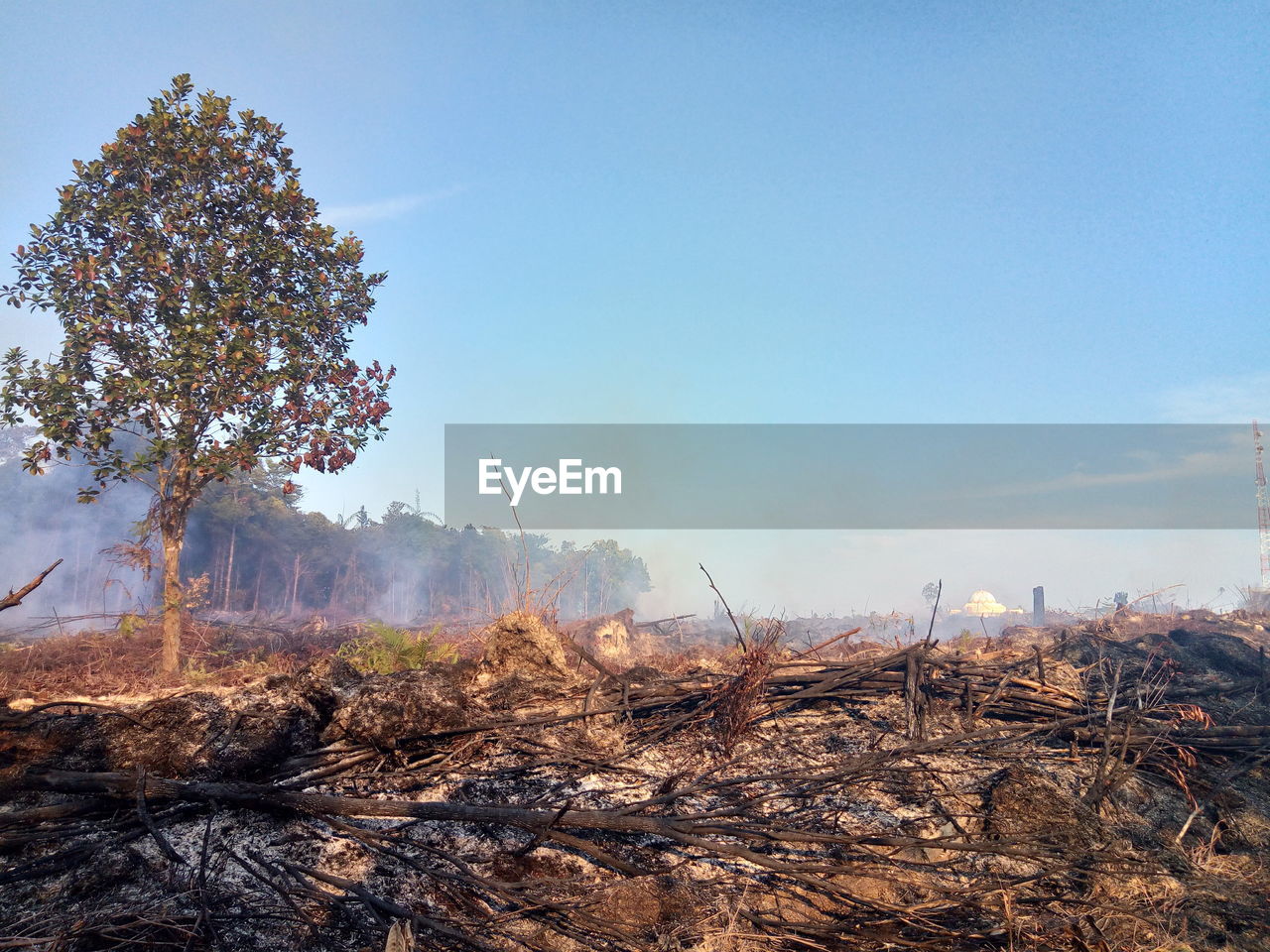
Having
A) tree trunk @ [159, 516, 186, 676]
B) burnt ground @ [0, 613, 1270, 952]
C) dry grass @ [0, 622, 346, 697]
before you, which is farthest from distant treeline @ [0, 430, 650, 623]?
burnt ground @ [0, 613, 1270, 952]

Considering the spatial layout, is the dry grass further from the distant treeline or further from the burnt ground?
the distant treeline

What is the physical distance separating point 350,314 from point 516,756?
7.47 m

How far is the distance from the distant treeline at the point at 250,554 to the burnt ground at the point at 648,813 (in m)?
12.6

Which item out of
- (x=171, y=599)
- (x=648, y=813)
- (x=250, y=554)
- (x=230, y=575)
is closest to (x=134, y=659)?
(x=171, y=599)

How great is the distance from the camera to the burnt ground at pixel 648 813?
2.99m

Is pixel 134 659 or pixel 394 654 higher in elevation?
pixel 394 654

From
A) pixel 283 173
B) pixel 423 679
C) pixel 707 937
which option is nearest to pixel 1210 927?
pixel 707 937

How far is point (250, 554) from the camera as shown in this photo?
25281 millimetres

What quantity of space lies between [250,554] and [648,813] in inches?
1020

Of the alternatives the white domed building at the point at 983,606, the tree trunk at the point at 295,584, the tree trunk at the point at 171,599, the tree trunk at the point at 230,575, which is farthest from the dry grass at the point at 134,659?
the white domed building at the point at 983,606

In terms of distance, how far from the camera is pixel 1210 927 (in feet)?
10.8

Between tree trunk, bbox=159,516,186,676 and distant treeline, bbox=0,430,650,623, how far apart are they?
843 centimetres

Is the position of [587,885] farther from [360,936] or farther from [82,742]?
[82,742]

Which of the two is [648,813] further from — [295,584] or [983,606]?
[983,606]
